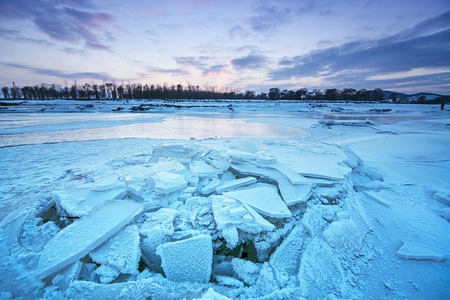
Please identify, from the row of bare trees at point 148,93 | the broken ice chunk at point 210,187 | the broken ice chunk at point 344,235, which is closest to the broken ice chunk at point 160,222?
→ the broken ice chunk at point 210,187

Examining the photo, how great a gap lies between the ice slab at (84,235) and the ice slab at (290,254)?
1543mm

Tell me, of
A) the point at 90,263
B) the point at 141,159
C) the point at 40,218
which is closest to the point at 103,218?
the point at 90,263

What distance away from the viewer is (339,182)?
305 centimetres

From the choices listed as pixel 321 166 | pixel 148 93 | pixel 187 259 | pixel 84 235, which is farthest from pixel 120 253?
pixel 148 93

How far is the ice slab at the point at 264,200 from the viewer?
2.25 m

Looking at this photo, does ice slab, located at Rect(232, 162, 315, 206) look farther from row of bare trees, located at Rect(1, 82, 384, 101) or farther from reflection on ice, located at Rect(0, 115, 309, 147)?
row of bare trees, located at Rect(1, 82, 384, 101)

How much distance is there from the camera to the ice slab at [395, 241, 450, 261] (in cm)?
187

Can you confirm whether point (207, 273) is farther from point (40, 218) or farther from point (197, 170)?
point (40, 218)

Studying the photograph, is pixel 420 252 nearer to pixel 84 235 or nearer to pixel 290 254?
pixel 290 254

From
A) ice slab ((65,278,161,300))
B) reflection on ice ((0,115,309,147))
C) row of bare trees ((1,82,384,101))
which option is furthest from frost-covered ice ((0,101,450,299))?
row of bare trees ((1,82,384,101))

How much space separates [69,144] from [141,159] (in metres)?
3.47

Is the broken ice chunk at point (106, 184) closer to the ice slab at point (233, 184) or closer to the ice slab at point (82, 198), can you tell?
the ice slab at point (82, 198)

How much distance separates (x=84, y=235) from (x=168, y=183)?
1.10 meters

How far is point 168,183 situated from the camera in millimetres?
2779
